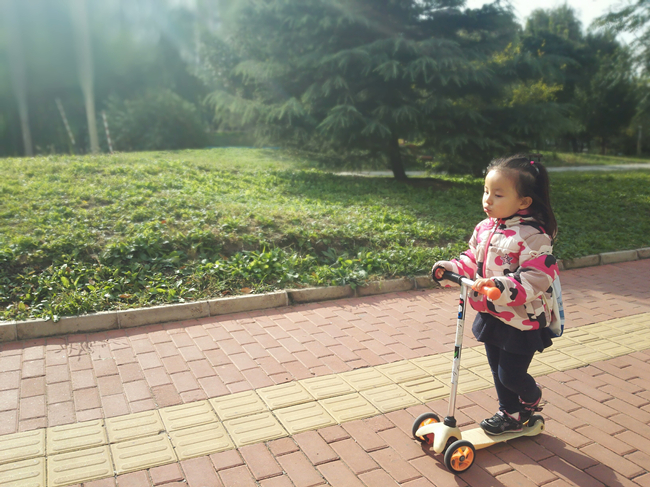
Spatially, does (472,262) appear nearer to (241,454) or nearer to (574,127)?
(241,454)

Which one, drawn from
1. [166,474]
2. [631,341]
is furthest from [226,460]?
[631,341]

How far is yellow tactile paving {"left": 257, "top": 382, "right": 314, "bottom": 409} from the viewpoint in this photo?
3373 millimetres

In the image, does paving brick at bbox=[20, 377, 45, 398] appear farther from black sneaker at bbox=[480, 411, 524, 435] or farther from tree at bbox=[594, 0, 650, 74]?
tree at bbox=[594, 0, 650, 74]

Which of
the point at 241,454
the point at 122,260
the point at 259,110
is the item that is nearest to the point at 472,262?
the point at 241,454

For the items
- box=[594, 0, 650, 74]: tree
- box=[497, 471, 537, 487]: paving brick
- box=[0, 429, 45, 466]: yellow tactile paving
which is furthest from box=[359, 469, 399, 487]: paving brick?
box=[594, 0, 650, 74]: tree

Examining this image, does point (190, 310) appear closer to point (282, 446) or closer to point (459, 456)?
point (282, 446)

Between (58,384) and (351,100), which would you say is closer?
(58,384)

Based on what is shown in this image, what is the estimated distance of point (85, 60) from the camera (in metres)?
21.8

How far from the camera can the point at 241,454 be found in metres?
2.83

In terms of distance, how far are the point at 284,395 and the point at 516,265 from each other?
1762mm

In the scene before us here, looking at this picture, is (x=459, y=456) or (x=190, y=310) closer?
(x=459, y=456)

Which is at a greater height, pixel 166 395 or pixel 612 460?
pixel 166 395

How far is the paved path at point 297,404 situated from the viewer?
2.71 m

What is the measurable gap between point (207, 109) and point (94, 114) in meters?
7.03
